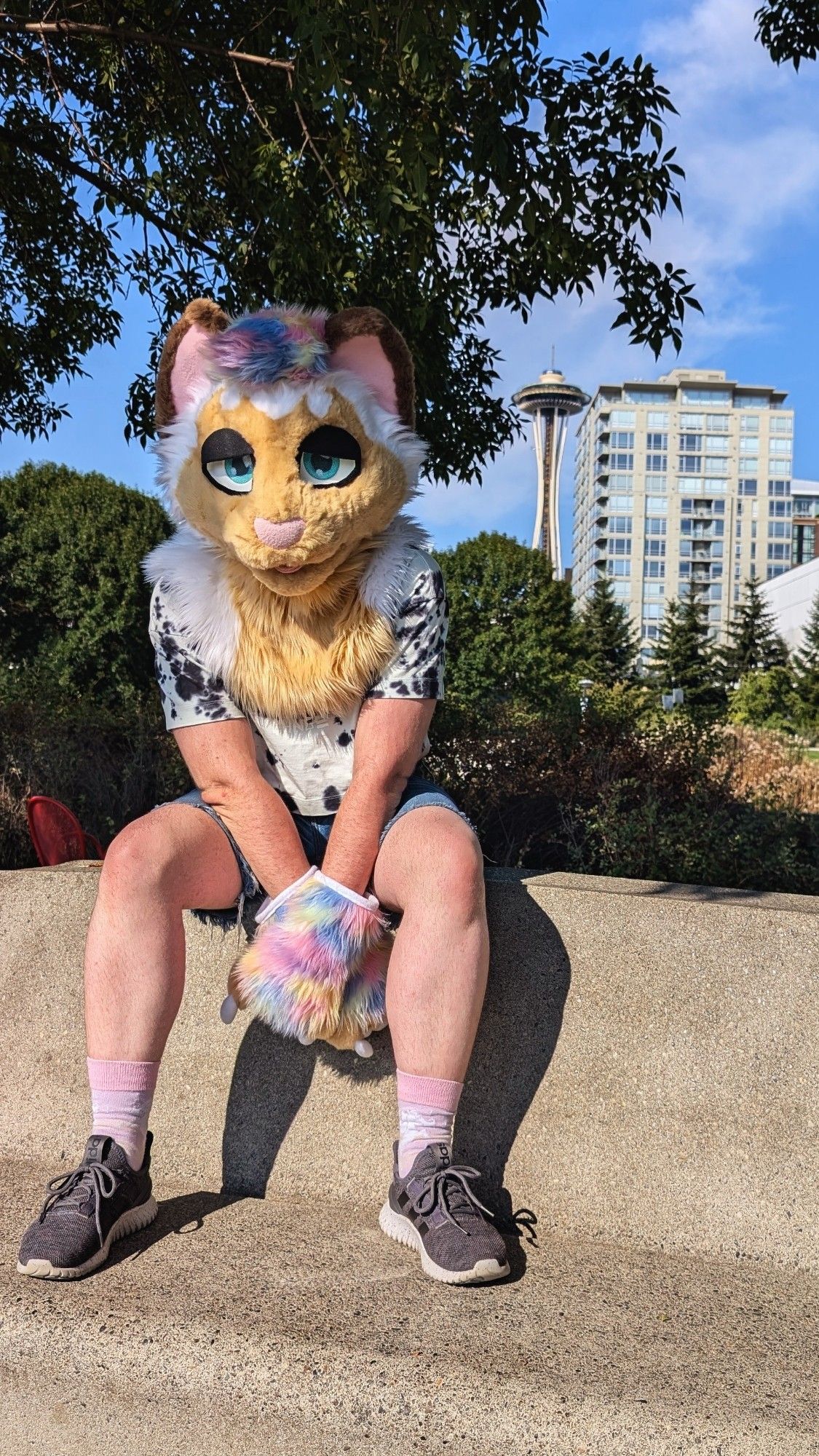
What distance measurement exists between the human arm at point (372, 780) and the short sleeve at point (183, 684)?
0.28 metres

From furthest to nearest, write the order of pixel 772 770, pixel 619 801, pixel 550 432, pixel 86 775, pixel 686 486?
pixel 686 486, pixel 550 432, pixel 772 770, pixel 86 775, pixel 619 801

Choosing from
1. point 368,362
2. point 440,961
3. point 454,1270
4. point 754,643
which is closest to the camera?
point 454,1270

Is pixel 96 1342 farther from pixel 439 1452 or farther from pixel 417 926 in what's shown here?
pixel 417 926

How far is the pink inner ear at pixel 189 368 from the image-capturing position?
2.27 meters

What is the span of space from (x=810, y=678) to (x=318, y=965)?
122 feet

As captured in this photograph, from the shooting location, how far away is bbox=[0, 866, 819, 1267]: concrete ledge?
6.82 feet

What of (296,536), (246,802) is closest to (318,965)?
(246,802)

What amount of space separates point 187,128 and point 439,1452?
4.17 meters

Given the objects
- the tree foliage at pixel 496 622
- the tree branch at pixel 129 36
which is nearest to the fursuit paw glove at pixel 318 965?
the tree branch at pixel 129 36

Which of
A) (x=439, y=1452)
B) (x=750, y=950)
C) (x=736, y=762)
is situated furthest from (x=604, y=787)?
(x=439, y=1452)

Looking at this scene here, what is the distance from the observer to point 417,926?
1.98 metres

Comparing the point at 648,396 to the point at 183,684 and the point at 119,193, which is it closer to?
the point at 119,193

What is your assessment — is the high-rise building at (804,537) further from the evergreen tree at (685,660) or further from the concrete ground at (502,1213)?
the concrete ground at (502,1213)

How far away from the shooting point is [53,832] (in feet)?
10.6
